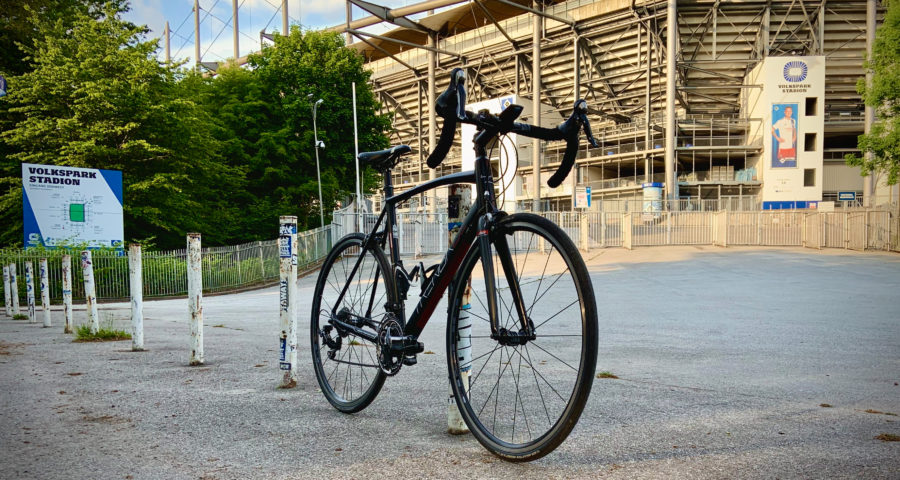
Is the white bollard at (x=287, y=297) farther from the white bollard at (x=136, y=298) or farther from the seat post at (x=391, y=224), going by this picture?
the white bollard at (x=136, y=298)

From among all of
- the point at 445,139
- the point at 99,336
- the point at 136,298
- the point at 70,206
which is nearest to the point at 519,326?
the point at 445,139

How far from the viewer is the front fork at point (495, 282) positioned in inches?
102

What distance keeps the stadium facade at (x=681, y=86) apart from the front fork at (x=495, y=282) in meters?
40.2

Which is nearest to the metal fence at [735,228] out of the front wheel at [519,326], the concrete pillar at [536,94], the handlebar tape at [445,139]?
the concrete pillar at [536,94]

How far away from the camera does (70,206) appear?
20.0 metres

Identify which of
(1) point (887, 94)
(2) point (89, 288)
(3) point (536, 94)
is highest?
(3) point (536, 94)

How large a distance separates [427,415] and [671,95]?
154 ft

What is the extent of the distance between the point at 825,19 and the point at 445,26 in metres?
31.8

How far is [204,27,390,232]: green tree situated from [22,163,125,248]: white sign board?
13898 mm

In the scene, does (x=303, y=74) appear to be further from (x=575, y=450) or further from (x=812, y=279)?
(x=575, y=450)

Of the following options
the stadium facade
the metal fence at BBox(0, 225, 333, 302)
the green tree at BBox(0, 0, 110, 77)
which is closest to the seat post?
the metal fence at BBox(0, 225, 333, 302)

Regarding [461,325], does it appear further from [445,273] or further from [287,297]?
[287,297]

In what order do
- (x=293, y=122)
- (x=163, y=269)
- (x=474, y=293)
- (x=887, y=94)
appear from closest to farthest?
(x=474, y=293), (x=163, y=269), (x=887, y=94), (x=293, y=122)

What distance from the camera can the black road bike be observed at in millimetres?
2471
